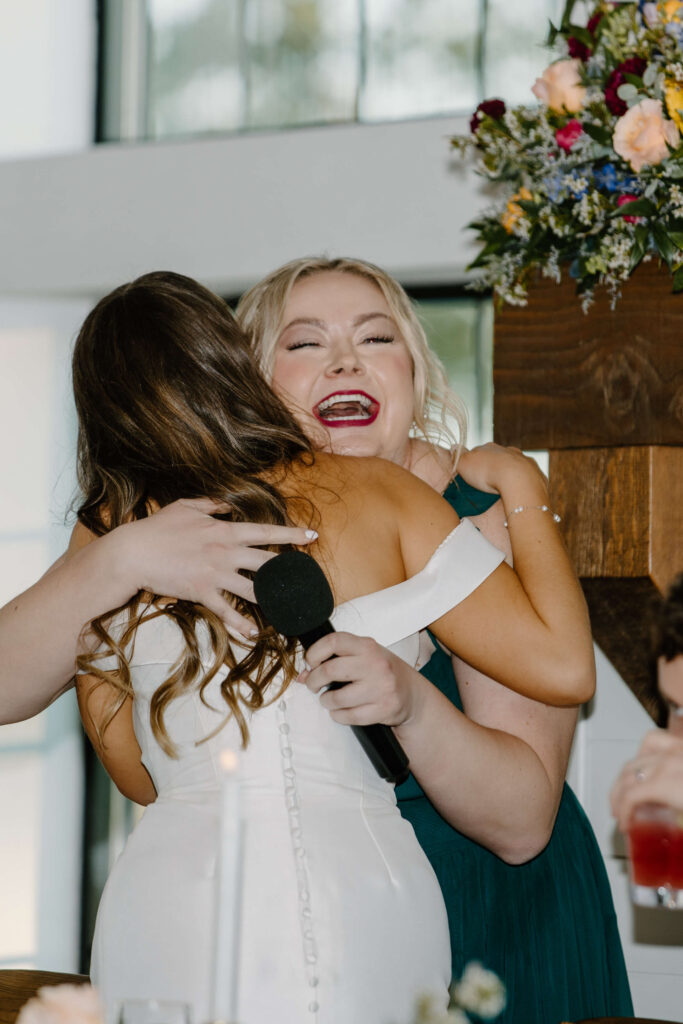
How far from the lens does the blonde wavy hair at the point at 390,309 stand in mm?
1887

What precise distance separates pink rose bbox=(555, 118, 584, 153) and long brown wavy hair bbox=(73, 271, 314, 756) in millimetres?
765

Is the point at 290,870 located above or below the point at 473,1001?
below

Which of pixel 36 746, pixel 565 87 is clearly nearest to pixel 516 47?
pixel 565 87

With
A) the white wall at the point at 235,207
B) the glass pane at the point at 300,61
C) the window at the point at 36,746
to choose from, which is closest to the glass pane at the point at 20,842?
the window at the point at 36,746

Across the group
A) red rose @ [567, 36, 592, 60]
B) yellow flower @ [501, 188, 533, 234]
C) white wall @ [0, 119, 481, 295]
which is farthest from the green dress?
white wall @ [0, 119, 481, 295]

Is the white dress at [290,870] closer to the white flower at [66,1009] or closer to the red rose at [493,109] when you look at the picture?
the white flower at [66,1009]

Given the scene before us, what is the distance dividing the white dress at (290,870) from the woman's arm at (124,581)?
0.08 m

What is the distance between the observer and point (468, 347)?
3502mm

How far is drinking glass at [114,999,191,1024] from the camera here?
0.70 metres

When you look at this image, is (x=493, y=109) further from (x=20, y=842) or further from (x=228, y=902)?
(x=20, y=842)

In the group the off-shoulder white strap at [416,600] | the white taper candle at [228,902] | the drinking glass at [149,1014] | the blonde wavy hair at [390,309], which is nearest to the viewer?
the white taper candle at [228,902]

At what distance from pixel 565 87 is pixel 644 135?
0.21m

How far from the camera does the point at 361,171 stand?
10.6 ft

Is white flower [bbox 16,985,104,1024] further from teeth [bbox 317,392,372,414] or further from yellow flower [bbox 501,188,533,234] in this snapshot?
yellow flower [bbox 501,188,533,234]
